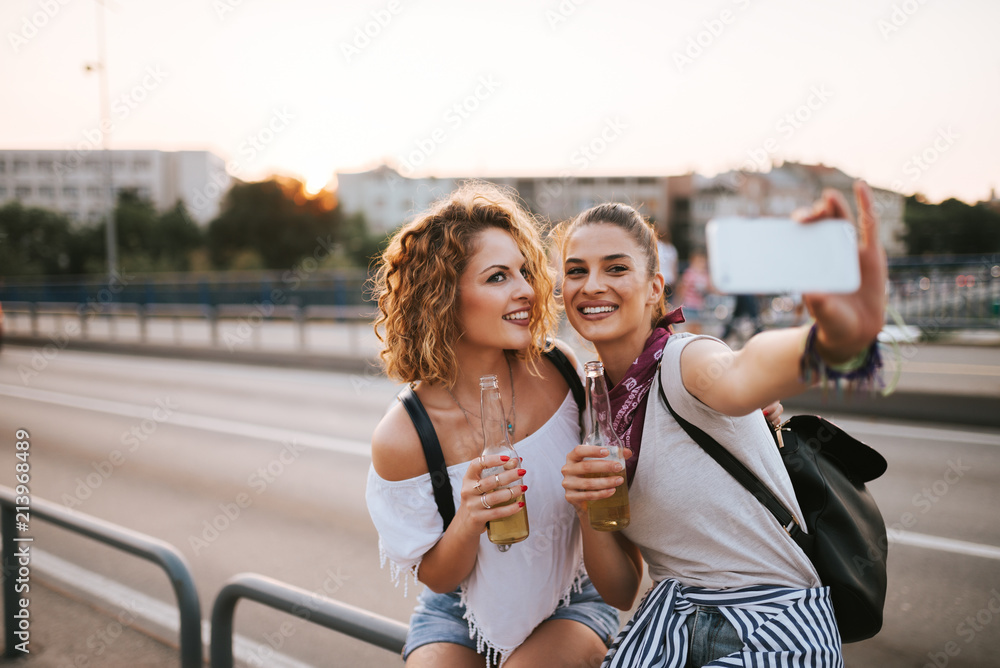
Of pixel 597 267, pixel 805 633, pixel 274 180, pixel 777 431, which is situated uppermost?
pixel 274 180

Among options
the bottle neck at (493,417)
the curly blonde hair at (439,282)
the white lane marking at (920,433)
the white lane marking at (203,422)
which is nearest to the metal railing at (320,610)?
the bottle neck at (493,417)

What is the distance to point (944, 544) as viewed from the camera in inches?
172

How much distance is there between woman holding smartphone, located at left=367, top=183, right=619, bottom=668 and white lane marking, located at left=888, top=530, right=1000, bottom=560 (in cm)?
330

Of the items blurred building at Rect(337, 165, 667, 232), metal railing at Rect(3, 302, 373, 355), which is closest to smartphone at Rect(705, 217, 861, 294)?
metal railing at Rect(3, 302, 373, 355)

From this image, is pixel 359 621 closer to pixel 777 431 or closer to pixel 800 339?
pixel 777 431

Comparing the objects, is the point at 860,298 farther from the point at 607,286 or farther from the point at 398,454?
the point at 398,454

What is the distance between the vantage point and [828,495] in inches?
65.2

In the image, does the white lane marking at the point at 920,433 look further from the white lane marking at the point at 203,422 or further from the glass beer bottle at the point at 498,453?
the glass beer bottle at the point at 498,453

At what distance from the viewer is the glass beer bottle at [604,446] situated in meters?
1.62

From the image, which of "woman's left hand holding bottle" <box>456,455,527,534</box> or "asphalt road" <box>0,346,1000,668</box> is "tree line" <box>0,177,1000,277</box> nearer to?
"asphalt road" <box>0,346,1000,668</box>

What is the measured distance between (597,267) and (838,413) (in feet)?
24.3

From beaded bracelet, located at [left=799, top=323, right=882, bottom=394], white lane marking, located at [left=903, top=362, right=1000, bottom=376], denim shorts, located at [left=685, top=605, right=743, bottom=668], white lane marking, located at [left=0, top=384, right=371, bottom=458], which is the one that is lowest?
white lane marking, located at [left=0, top=384, right=371, bottom=458]

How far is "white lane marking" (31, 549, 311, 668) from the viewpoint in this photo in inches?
135

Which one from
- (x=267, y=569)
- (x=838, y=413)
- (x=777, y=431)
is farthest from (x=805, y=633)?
(x=838, y=413)
